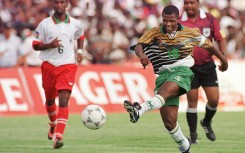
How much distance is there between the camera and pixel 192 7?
14.1m

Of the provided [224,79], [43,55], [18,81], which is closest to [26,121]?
[18,81]

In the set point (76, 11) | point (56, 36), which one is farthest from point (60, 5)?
point (76, 11)

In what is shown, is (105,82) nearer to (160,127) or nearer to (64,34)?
(160,127)

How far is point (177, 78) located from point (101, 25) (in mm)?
15025

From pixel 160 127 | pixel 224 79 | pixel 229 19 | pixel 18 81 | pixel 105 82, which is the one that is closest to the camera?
pixel 160 127

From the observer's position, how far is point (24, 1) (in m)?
25.9

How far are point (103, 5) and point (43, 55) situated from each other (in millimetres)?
13595

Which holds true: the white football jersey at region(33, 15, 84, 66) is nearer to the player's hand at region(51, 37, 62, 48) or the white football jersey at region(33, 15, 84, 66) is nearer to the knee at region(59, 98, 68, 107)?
the player's hand at region(51, 37, 62, 48)

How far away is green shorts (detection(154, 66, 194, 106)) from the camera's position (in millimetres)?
10984

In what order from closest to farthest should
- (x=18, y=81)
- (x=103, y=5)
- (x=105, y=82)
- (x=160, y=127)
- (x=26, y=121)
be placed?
(x=160, y=127)
(x=26, y=121)
(x=18, y=81)
(x=105, y=82)
(x=103, y=5)

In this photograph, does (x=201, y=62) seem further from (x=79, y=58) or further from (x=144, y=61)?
(x=144, y=61)

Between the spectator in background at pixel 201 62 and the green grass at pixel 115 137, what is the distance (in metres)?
0.54

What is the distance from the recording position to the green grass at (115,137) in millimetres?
12708

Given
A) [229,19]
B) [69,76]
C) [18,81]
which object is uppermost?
[69,76]
